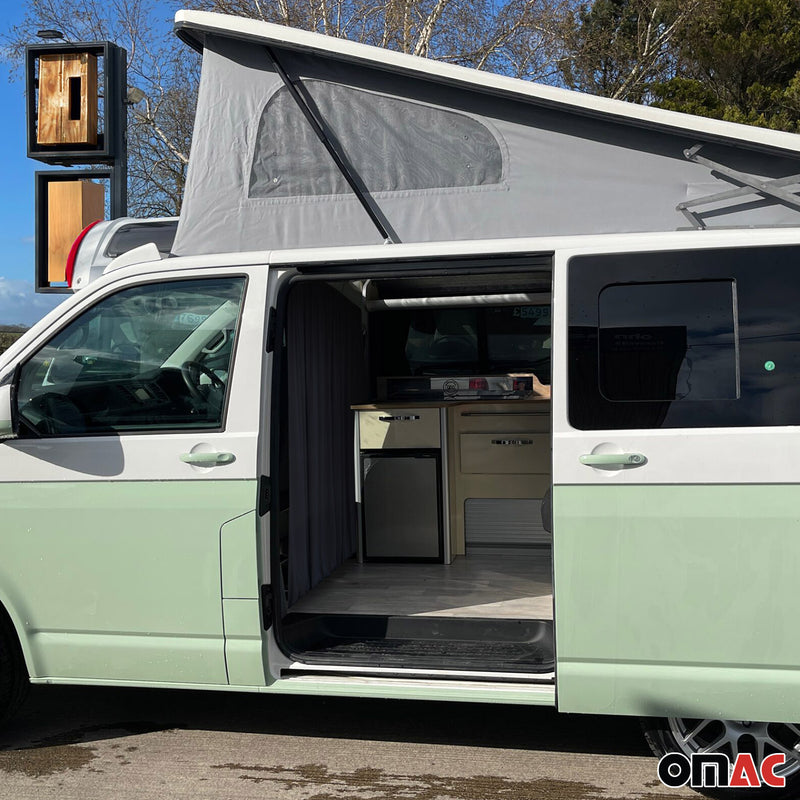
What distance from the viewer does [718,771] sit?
3.07 meters

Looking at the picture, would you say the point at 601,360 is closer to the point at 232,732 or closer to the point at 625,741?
the point at 625,741

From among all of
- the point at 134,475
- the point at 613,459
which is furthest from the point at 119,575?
the point at 613,459

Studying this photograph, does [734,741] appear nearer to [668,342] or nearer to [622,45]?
[668,342]

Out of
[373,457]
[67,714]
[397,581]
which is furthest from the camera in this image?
[373,457]

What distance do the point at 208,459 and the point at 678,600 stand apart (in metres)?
1.78

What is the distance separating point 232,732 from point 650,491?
2.14 m

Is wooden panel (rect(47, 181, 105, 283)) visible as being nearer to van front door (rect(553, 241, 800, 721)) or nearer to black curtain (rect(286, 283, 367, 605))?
black curtain (rect(286, 283, 367, 605))

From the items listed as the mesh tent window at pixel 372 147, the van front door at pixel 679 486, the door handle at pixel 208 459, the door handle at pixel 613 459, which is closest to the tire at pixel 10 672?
the door handle at pixel 208 459

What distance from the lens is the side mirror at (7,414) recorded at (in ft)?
10.7

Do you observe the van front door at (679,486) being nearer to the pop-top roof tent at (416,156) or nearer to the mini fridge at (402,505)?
the pop-top roof tent at (416,156)

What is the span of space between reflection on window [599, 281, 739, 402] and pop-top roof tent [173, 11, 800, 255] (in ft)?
1.65

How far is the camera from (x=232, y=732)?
3.76 metres

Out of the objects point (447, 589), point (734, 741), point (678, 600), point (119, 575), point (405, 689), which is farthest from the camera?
point (447, 589)

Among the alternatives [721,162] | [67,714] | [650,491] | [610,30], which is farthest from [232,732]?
[610,30]
